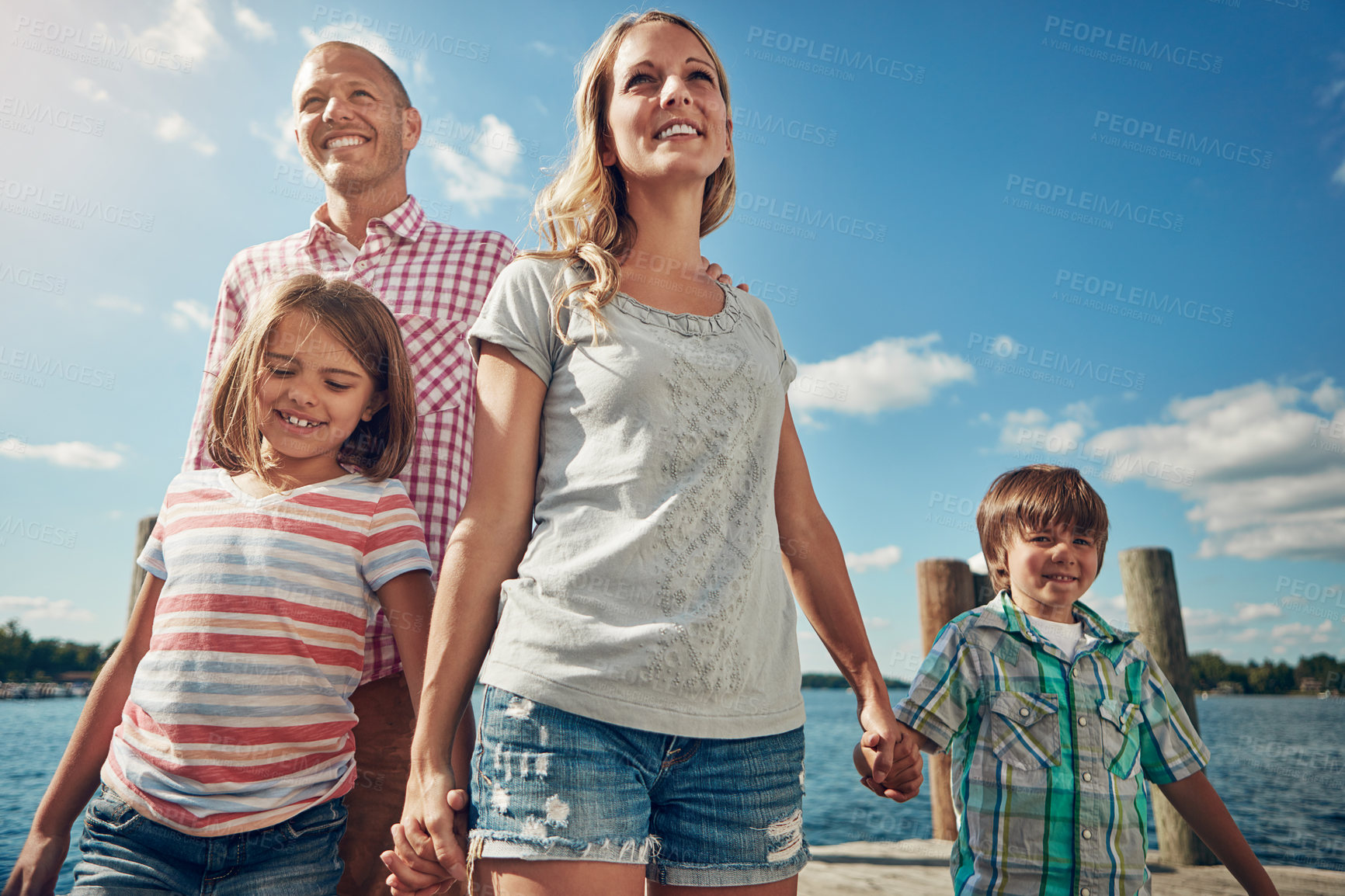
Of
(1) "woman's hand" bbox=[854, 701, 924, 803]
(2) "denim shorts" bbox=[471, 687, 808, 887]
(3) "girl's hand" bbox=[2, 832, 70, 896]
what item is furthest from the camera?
(1) "woman's hand" bbox=[854, 701, 924, 803]

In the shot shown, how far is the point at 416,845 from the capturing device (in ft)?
4.22

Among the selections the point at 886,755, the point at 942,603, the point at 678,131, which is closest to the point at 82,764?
the point at 886,755

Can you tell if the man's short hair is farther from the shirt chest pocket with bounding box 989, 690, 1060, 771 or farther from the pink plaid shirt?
the shirt chest pocket with bounding box 989, 690, 1060, 771

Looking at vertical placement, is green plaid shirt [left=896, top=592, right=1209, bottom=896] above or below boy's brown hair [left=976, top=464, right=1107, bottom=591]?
below

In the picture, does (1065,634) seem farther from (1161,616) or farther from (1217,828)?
(1161,616)

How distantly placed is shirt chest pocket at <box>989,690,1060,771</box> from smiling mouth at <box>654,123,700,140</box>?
173 centimetres

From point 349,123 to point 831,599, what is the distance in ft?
7.07

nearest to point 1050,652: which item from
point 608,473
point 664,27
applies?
point 608,473

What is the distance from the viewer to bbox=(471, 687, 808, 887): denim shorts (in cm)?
119

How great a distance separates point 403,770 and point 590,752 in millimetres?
1039

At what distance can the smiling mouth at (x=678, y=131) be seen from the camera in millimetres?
1730

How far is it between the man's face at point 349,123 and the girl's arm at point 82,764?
1.43 meters

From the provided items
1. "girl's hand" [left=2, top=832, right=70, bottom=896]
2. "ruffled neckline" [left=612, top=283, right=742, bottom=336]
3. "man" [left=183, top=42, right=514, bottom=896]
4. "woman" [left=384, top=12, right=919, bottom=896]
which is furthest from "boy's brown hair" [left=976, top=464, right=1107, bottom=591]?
"girl's hand" [left=2, top=832, right=70, bottom=896]

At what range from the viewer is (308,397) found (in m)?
1.87
